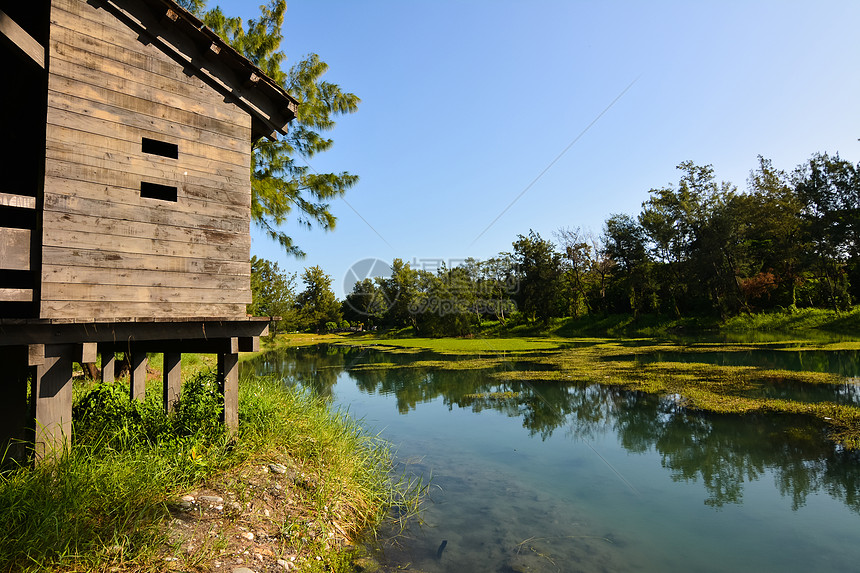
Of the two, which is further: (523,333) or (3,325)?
(523,333)

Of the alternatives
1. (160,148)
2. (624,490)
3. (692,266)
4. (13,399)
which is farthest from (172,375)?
(692,266)

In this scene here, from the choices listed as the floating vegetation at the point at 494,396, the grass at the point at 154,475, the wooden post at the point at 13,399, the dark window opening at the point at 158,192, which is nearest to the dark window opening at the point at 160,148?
the dark window opening at the point at 158,192

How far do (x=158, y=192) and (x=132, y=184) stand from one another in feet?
1.60

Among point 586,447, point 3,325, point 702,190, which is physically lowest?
point 586,447

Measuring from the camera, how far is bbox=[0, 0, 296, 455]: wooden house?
477 centimetres

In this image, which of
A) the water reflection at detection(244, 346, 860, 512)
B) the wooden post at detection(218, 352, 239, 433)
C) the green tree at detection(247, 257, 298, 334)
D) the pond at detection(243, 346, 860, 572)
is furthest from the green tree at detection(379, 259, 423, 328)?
the wooden post at detection(218, 352, 239, 433)

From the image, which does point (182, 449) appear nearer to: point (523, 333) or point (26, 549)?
point (26, 549)

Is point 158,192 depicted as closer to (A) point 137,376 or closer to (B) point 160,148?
(B) point 160,148

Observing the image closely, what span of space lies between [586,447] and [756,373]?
381 inches

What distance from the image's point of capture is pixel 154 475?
470 centimetres

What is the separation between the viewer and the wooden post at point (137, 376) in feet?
25.7

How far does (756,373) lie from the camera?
15.1 m

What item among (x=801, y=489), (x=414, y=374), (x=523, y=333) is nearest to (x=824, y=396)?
(x=801, y=489)

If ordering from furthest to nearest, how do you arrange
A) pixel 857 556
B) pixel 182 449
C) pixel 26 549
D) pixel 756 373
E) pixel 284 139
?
1. pixel 756 373
2. pixel 284 139
3. pixel 182 449
4. pixel 857 556
5. pixel 26 549
